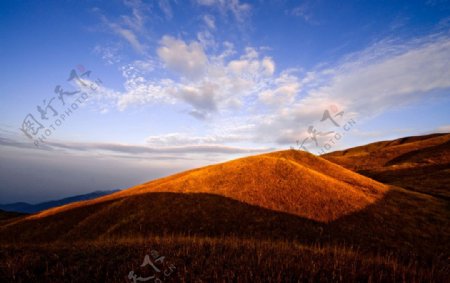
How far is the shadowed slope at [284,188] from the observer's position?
26.2 meters

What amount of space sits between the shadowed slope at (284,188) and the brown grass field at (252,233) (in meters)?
0.15

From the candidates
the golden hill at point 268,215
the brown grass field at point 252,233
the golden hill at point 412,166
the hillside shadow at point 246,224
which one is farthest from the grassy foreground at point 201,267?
the golden hill at point 412,166

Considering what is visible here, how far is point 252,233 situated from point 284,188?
42.3 ft

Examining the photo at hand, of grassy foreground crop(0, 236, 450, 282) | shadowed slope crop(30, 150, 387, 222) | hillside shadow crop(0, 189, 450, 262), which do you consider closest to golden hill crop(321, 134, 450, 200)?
shadowed slope crop(30, 150, 387, 222)

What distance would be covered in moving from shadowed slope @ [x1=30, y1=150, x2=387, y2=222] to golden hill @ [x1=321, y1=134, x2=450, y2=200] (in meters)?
15.5

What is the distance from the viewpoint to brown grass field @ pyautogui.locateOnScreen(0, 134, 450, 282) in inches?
231

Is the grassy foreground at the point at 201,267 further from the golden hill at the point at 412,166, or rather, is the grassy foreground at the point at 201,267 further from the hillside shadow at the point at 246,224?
the golden hill at the point at 412,166

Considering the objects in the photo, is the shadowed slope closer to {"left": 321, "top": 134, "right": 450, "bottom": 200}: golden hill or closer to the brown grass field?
the brown grass field

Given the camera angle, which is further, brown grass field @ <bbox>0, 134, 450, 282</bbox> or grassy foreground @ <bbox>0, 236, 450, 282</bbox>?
brown grass field @ <bbox>0, 134, 450, 282</bbox>

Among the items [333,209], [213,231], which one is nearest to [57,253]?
[213,231]

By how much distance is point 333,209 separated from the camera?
998 inches

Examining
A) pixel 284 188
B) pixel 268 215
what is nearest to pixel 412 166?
pixel 284 188

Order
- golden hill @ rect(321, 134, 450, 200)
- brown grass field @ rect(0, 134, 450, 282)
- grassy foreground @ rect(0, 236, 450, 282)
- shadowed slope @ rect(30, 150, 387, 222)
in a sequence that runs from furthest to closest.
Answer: golden hill @ rect(321, 134, 450, 200) < shadowed slope @ rect(30, 150, 387, 222) < brown grass field @ rect(0, 134, 450, 282) < grassy foreground @ rect(0, 236, 450, 282)

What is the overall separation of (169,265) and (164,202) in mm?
24182
